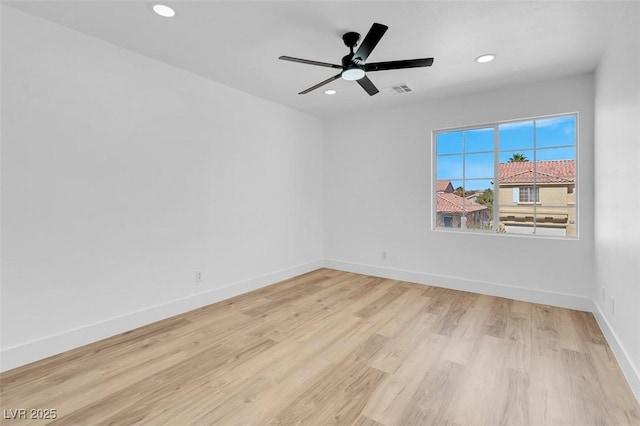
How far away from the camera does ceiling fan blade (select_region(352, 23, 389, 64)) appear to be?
6.43 ft

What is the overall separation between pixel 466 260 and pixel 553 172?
1.49 meters

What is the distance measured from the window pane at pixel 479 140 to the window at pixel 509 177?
12mm

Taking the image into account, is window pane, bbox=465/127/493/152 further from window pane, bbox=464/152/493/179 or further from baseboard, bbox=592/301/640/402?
baseboard, bbox=592/301/640/402

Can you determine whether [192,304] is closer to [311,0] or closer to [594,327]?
[311,0]

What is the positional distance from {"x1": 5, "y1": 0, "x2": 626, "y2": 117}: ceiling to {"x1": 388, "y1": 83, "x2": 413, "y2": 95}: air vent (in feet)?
0.53

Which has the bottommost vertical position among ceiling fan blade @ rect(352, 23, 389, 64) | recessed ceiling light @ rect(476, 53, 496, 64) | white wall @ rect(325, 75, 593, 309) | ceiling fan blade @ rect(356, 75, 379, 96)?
white wall @ rect(325, 75, 593, 309)

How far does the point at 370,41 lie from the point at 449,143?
8.38ft

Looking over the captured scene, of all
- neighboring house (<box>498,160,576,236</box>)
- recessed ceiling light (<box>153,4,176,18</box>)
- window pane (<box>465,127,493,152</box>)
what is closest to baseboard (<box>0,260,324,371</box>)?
recessed ceiling light (<box>153,4,176,18</box>)

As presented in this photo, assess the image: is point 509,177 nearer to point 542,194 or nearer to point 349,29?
point 542,194

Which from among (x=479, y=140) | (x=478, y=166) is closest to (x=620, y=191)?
(x=478, y=166)

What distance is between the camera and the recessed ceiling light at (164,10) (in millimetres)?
2108

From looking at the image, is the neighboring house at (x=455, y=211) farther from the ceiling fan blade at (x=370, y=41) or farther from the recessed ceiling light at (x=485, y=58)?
the ceiling fan blade at (x=370, y=41)

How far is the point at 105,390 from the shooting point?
6.33 feet

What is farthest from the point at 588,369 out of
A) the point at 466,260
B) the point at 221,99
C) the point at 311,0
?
the point at 221,99
